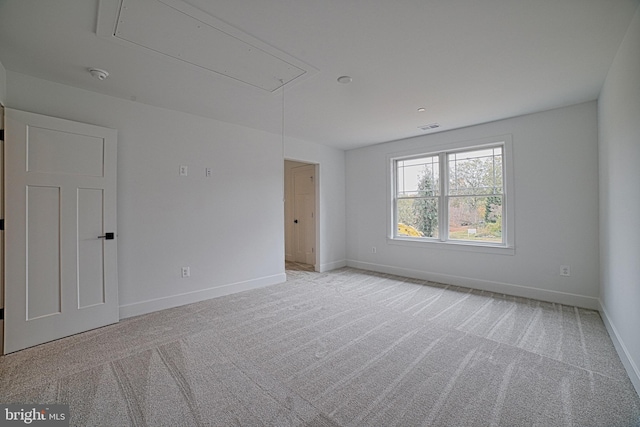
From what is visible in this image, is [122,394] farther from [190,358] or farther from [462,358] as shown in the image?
[462,358]

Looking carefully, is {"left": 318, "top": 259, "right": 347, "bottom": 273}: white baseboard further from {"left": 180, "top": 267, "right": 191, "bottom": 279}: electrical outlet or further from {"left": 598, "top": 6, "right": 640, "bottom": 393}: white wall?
{"left": 598, "top": 6, "right": 640, "bottom": 393}: white wall

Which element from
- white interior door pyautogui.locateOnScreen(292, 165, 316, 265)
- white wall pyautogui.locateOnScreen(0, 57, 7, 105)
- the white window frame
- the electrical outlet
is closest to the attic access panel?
white wall pyautogui.locateOnScreen(0, 57, 7, 105)

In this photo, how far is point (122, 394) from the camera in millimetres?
1852

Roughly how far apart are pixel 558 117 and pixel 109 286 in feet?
19.0

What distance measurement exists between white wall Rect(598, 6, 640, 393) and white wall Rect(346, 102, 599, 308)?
0.42 meters

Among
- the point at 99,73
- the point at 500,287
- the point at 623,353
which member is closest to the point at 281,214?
the point at 99,73

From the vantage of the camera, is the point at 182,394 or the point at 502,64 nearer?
the point at 182,394

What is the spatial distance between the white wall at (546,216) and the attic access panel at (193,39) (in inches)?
130

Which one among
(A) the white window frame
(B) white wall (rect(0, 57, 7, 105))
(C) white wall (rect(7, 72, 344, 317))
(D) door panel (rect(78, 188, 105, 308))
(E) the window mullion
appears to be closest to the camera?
(B) white wall (rect(0, 57, 7, 105))

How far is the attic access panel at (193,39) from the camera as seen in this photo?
1.77 meters

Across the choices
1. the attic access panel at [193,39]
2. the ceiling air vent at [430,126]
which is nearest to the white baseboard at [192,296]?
the attic access panel at [193,39]

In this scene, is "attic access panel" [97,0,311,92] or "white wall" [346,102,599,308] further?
"white wall" [346,102,599,308]

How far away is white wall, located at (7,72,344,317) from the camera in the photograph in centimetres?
311

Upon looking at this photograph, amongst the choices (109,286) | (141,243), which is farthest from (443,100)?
(109,286)
